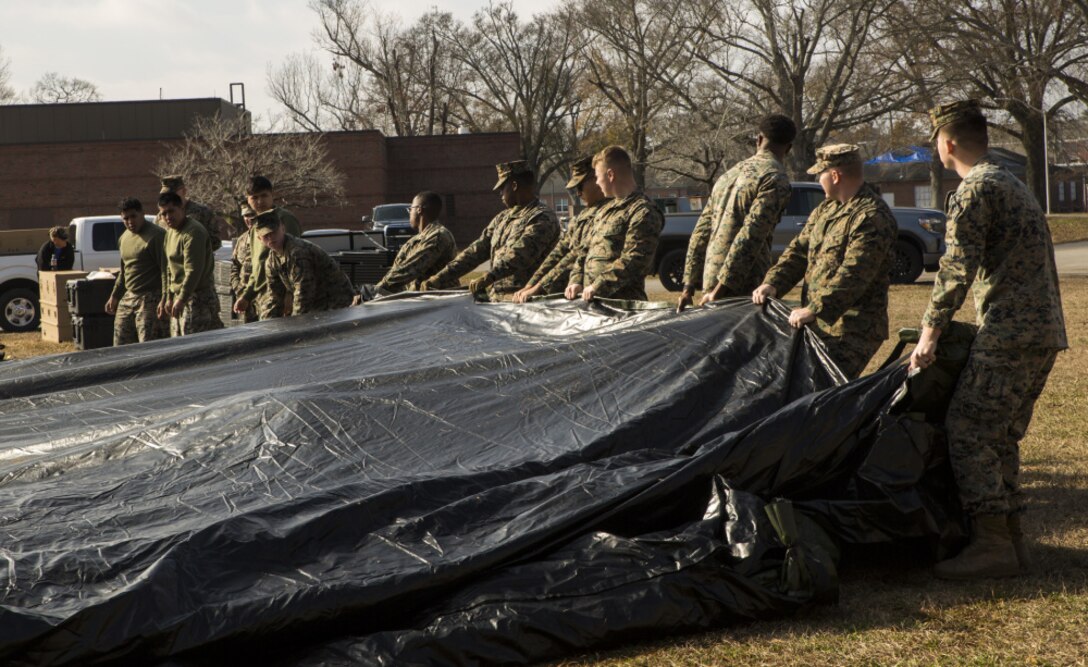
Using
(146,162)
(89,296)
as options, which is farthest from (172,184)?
(146,162)

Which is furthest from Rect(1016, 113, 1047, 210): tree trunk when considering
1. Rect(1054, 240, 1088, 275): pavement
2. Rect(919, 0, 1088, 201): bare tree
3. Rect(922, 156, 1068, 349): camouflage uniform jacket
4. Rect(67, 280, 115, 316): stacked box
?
Rect(922, 156, 1068, 349): camouflage uniform jacket

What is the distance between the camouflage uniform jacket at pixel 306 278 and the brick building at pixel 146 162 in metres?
34.4

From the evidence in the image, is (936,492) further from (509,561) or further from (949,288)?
(509,561)

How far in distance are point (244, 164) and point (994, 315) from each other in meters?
32.9

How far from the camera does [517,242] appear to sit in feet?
25.8

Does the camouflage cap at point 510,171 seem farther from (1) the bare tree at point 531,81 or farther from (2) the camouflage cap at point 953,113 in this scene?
(1) the bare tree at point 531,81

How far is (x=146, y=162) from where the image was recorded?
40781 mm

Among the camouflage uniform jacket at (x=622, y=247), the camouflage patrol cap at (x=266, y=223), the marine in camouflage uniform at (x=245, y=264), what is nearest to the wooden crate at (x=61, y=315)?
the marine in camouflage uniform at (x=245, y=264)

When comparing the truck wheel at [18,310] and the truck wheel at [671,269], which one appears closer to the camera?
the truck wheel at [18,310]

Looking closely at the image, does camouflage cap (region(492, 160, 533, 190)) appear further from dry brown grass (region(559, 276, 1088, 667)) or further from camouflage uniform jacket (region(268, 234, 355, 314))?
dry brown grass (region(559, 276, 1088, 667))

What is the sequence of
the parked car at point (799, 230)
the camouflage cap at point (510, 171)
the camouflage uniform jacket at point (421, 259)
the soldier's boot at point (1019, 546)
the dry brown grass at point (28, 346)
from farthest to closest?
the parked car at point (799, 230) → the dry brown grass at point (28, 346) → the camouflage uniform jacket at point (421, 259) → the camouflage cap at point (510, 171) → the soldier's boot at point (1019, 546)

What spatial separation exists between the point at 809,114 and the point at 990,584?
2937 centimetres

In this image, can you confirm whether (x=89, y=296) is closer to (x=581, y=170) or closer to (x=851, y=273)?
(x=581, y=170)

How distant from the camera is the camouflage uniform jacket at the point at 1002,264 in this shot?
4.19m
